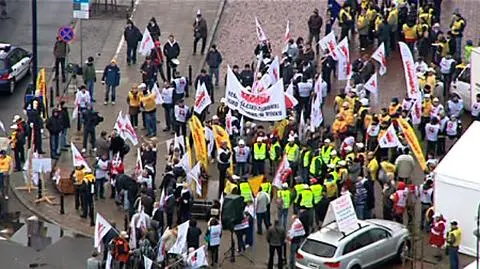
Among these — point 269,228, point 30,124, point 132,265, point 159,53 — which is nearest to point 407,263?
point 269,228

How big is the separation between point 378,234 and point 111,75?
14622mm

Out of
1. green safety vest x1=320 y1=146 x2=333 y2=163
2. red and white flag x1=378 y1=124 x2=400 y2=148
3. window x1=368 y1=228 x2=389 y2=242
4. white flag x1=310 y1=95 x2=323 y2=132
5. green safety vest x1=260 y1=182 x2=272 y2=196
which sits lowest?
window x1=368 y1=228 x2=389 y2=242

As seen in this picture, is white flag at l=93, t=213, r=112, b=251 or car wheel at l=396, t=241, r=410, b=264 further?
car wheel at l=396, t=241, r=410, b=264

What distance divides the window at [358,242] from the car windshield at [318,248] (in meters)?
0.35

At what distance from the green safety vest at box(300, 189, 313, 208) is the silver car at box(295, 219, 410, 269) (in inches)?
54.7

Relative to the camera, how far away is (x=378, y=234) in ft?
140

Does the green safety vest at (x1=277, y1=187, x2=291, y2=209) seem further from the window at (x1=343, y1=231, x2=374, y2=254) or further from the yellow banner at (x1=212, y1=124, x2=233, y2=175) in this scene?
the yellow banner at (x1=212, y1=124, x2=233, y2=175)

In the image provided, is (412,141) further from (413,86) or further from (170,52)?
(170,52)

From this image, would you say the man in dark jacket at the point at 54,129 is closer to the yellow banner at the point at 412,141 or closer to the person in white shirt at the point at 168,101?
the person in white shirt at the point at 168,101

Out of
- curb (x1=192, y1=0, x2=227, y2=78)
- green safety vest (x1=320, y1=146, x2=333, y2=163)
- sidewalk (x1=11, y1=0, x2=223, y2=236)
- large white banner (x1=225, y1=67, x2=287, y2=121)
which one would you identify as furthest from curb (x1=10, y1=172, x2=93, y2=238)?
curb (x1=192, y1=0, x2=227, y2=78)

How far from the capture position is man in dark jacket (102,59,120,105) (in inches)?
2140

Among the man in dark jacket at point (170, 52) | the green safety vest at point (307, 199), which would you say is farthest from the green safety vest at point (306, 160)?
the man in dark jacket at point (170, 52)

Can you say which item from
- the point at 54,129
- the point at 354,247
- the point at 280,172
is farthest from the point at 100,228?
the point at 54,129

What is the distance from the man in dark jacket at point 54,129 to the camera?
164ft
